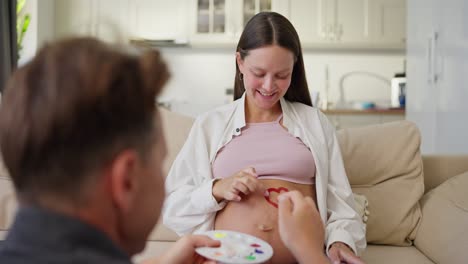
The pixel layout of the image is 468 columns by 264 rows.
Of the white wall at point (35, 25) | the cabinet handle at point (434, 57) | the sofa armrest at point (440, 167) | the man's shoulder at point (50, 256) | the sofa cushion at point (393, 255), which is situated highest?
the white wall at point (35, 25)

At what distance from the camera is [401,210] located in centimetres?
175

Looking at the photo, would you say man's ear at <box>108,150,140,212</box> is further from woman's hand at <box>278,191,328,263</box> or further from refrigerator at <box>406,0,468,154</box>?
refrigerator at <box>406,0,468,154</box>

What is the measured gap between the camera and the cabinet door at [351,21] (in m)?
5.16

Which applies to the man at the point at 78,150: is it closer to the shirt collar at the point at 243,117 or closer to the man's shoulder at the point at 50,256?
the man's shoulder at the point at 50,256

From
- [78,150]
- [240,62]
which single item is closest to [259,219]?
[240,62]

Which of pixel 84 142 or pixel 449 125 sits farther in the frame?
pixel 449 125

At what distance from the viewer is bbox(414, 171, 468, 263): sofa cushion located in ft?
4.99

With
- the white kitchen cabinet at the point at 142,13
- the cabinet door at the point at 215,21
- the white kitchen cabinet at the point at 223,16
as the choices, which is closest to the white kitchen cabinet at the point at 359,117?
the white kitchen cabinet at the point at 223,16

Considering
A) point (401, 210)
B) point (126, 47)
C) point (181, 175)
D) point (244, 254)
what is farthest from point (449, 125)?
point (126, 47)

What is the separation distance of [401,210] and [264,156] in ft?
1.99

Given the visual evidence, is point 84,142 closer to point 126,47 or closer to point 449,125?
point 126,47

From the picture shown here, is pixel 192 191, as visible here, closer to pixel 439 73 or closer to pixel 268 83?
pixel 268 83

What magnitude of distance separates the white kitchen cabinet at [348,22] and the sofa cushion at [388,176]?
3421 millimetres

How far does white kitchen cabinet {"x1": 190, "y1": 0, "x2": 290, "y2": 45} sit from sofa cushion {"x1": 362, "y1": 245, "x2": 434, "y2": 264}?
3752 mm
